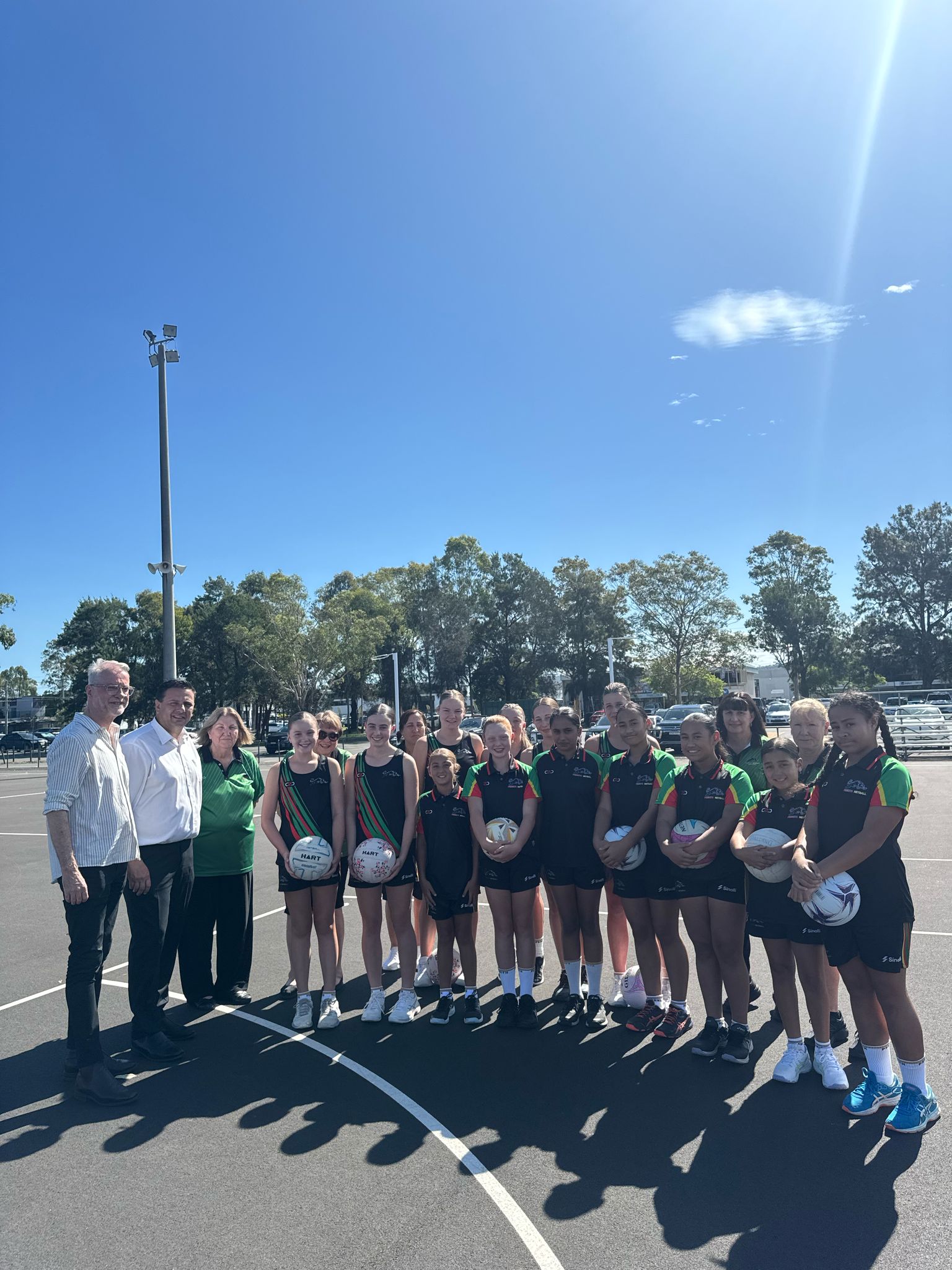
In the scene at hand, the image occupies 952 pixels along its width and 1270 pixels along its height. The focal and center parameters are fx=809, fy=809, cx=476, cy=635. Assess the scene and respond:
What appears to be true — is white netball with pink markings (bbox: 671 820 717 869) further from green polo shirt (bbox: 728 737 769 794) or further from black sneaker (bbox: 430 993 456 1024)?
black sneaker (bbox: 430 993 456 1024)

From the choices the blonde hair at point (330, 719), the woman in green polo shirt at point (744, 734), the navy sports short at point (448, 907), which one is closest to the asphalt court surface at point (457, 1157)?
the navy sports short at point (448, 907)

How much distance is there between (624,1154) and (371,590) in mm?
63990

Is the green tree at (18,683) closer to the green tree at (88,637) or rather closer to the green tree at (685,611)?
the green tree at (88,637)

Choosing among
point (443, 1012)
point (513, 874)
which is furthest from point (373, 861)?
point (443, 1012)

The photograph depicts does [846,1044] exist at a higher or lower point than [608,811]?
lower

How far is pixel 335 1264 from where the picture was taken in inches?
114

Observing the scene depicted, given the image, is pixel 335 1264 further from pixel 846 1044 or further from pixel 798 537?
pixel 798 537

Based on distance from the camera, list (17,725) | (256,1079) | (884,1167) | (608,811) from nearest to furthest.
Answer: (884,1167), (256,1079), (608,811), (17,725)

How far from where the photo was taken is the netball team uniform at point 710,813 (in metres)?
4.59

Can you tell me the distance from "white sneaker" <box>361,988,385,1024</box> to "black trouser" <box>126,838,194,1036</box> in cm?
125

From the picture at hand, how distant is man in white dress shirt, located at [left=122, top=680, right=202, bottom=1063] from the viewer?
4805 mm

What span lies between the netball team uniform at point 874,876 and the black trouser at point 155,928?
12.5 ft

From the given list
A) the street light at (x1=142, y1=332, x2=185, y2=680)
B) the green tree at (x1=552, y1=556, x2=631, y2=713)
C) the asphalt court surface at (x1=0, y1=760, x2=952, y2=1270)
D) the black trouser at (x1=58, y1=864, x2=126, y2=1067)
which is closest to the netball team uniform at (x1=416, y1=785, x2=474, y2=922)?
the asphalt court surface at (x1=0, y1=760, x2=952, y2=1270)

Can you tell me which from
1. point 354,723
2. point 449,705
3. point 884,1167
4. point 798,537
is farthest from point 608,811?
point 798,537
